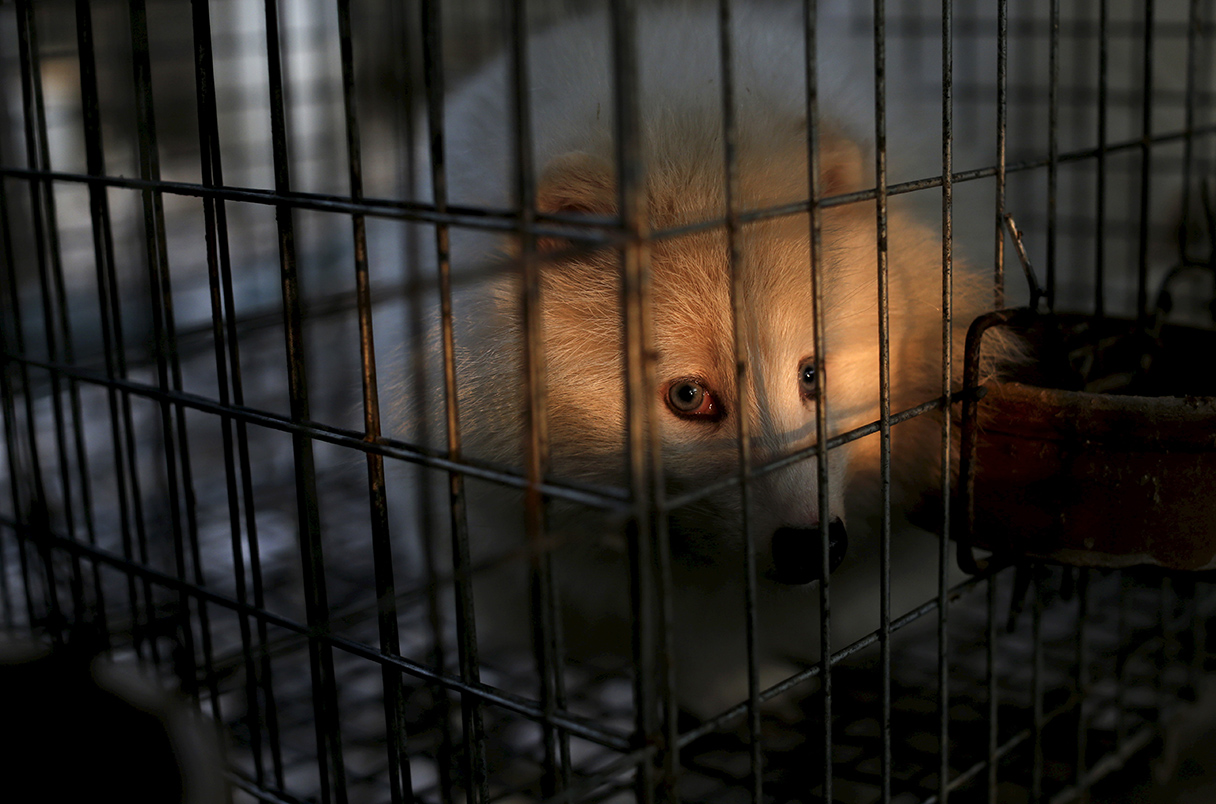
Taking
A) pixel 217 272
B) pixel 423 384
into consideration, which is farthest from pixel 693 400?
pixel 217 272

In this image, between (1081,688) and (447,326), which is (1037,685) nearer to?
(1081,688)

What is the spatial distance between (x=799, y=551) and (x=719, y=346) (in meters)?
0.36

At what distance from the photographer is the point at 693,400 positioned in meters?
1.77

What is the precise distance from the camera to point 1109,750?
191 centimetres

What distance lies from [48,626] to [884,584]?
1453 millimetres

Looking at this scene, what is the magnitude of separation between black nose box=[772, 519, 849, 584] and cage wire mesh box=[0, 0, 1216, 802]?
19 cm

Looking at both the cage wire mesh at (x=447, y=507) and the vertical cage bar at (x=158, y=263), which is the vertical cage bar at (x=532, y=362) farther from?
the vertical cage bar at (x=158, y=263)

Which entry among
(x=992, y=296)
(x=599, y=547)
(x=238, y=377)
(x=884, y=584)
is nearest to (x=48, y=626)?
(x=238, y=377)

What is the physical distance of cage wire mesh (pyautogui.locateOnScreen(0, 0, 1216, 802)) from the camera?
1111 mm

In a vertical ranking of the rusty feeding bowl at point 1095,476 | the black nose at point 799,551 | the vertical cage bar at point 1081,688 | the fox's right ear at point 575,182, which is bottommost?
the vertical cage bar at point 1081,688

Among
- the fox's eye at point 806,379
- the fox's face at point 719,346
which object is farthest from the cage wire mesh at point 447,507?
the fox's eye at point 806,379

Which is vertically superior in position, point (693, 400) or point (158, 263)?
point (158, 263)

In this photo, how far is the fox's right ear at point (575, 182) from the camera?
1661 millimetres

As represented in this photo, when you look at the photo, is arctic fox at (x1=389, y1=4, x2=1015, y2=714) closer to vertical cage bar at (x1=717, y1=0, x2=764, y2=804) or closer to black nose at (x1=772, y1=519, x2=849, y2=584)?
black nose at (x1=772, y1=519, x2=849, y2=584)
